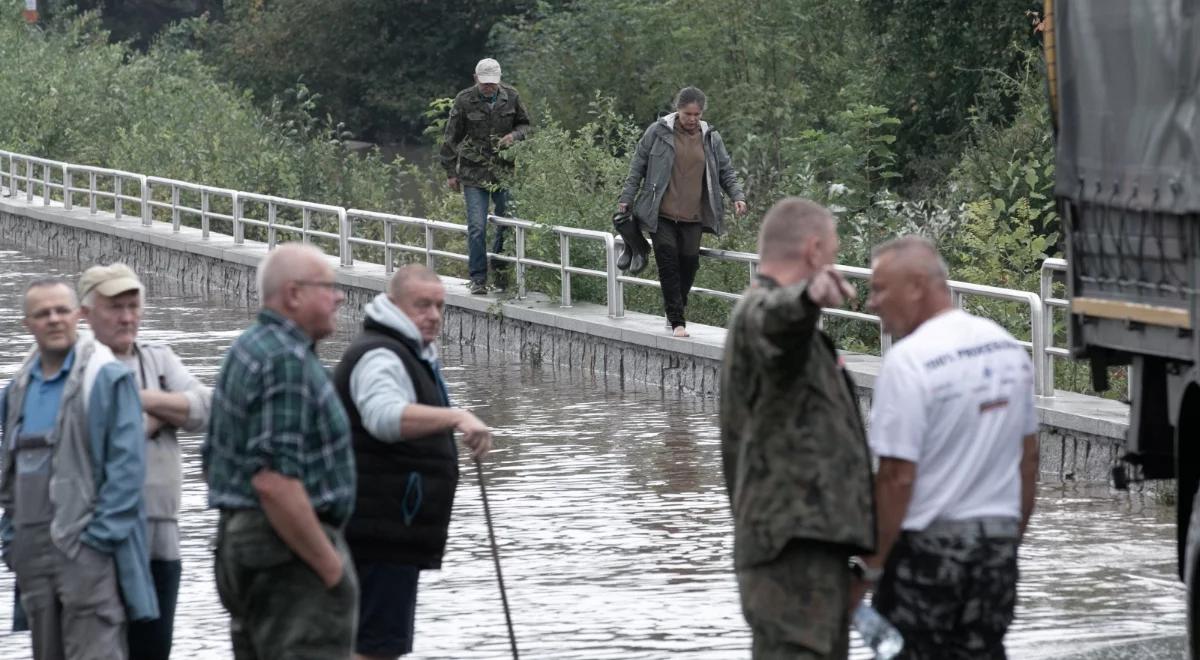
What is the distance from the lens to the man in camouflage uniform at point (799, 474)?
6277 millimetres

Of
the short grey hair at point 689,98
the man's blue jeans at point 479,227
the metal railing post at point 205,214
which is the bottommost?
the man's blue jeans at point 479,227

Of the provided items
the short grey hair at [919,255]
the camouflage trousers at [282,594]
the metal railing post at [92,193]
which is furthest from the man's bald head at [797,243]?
the metal railing post at [92,193]

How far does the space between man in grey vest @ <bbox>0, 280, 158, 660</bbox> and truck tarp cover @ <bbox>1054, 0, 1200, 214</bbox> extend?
349cm

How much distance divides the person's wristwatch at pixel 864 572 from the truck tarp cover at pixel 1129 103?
86.5 inches

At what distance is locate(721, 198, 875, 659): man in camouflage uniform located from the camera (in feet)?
20.6

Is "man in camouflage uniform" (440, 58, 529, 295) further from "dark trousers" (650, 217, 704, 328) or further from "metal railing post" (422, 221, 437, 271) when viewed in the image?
"dark trousers" (650, 217, 704, 328)

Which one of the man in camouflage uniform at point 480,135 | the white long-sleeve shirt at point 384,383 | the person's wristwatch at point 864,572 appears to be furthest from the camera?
the man in camouflage uniform at point 480,135

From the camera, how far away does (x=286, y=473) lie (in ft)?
20.8

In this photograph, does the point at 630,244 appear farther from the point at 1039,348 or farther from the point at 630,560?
the point at 630,560

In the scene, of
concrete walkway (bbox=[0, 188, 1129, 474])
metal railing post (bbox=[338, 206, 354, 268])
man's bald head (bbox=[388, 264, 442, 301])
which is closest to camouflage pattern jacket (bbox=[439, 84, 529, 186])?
concrete walkway (bbox=[0, 188, 1129, 474])

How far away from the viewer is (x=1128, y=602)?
1013 cm

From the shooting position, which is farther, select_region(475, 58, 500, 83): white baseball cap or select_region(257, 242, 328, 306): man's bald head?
select_region(475, 58, 500, 83): white baseball cap

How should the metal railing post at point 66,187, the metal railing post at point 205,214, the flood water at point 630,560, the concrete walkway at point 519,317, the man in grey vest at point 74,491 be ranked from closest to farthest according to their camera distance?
1. the man in grey vest at point 74,491
2. the flood water at point 630,560
3. the concrete walkway at point 519,317
4. the metal railing post at point 205,214
5. the metal railing post at point 66,187

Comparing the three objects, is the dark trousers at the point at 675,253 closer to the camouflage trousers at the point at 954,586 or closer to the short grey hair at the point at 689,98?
the short grey hair at the point at 689,98
